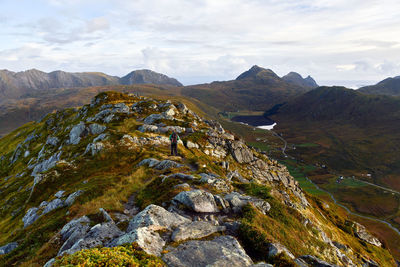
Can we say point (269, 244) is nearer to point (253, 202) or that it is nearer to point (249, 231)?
point (249, 231)

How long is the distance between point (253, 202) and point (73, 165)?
116 feet

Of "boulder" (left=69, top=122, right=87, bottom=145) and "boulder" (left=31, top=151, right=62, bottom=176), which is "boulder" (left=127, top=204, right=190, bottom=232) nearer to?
"boulder" (left=31, top=151, right=62, bottom=176)

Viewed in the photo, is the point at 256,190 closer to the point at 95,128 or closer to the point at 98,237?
the point at 98,237

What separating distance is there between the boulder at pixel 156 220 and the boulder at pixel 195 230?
76cm

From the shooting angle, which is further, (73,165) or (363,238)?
(363,238)

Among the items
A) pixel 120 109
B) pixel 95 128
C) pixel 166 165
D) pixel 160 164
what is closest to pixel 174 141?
pixel 160 164

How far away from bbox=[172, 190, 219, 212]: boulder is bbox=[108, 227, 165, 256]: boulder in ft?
18.2

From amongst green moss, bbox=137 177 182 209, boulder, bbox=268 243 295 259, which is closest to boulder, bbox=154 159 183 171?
green moss, bbox=137 177 182 209

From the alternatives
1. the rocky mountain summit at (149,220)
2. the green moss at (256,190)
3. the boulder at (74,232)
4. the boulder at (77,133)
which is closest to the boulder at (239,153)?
the rocky mountain summit at (149,220)

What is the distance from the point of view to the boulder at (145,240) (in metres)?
11.4

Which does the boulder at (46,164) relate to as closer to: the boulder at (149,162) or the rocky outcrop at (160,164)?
the boulder at (149,162)

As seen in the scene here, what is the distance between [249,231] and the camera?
15.1m

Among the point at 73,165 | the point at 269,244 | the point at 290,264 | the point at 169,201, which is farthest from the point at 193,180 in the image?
the point at 73,165

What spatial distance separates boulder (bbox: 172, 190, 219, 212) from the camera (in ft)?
60.0
